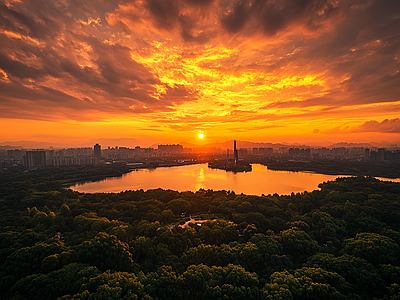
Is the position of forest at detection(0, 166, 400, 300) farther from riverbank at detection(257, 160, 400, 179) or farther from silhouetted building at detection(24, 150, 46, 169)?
silhouetted building at detection(24, 150, 46, 169)

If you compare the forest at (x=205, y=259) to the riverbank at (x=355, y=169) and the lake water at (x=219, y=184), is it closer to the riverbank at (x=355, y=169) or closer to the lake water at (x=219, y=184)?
the lake water at (x=219, y=184)

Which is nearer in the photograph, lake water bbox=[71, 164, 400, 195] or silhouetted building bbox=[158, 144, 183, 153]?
lake water bbox=[71, 164, 400, 195]

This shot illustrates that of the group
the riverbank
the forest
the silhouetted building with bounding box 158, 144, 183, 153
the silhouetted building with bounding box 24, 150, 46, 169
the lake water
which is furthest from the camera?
the silhouetted building with bounding box 158, 144, 183, 153

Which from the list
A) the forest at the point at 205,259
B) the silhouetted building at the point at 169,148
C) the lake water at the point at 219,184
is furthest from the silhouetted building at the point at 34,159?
the silhouetted building at the point at 169,148

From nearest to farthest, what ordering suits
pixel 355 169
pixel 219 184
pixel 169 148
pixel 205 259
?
pixel 205 259 < pixel 219 184 < pixel 355 169 < pixel 169 148

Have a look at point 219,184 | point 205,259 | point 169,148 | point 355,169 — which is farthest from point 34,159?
point 355,169

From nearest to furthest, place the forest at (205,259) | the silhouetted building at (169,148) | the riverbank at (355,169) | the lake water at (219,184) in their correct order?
the forest at (205,259) < the lake water at (219,184) < the riverbank at (355,169) < the silhouetted building at (169,148)

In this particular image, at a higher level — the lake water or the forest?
the forest

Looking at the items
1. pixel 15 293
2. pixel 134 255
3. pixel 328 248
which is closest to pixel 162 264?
pixel 134 255

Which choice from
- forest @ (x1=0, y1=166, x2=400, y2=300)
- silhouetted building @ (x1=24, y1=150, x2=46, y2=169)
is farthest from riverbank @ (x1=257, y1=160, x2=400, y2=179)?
silhouetted building @ (x1=24, y1=150, x2=46, y2=169)

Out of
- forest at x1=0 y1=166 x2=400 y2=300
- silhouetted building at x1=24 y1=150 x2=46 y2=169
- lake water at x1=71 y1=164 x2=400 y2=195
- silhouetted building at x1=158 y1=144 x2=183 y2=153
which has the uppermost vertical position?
silhouetted building at x1=158 y1=144 x2=183 y2=153

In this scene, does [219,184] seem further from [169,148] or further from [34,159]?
[169,148]
